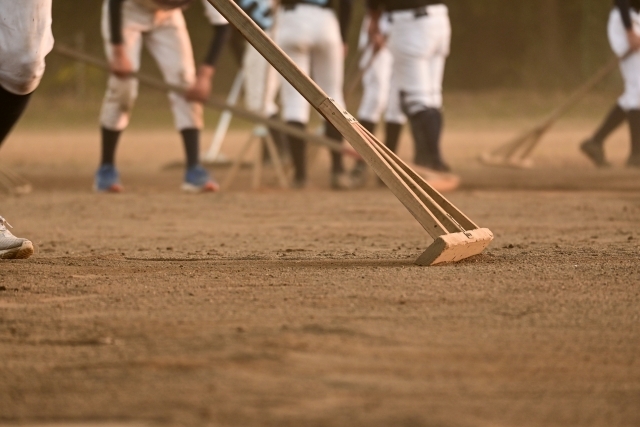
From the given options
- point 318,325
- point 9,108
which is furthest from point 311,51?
point 318,325

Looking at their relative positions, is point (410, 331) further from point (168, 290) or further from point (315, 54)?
point (315, 54)

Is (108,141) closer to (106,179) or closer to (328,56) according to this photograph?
(106,179)

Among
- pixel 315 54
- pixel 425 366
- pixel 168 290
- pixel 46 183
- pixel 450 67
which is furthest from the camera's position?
pixel 450 67

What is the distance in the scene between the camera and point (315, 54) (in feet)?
27.5

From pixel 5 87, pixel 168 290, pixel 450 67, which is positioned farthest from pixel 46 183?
pixel 450 67

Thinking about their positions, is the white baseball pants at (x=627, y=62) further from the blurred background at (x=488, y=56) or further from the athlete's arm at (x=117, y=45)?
the blurred background at (x=488, y=56)

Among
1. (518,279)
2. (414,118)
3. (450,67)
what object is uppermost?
(518,279)

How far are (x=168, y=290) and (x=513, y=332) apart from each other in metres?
1.21

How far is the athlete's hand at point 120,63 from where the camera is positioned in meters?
7.56

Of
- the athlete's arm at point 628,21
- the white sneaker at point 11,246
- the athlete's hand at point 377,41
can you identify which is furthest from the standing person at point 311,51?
the white sneaker at point 11,246

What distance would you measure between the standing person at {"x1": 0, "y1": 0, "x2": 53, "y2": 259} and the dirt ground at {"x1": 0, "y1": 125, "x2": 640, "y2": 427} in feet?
0.41

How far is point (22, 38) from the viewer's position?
4.09 m

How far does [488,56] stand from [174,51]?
18.6 m

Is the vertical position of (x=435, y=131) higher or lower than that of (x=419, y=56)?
lower
